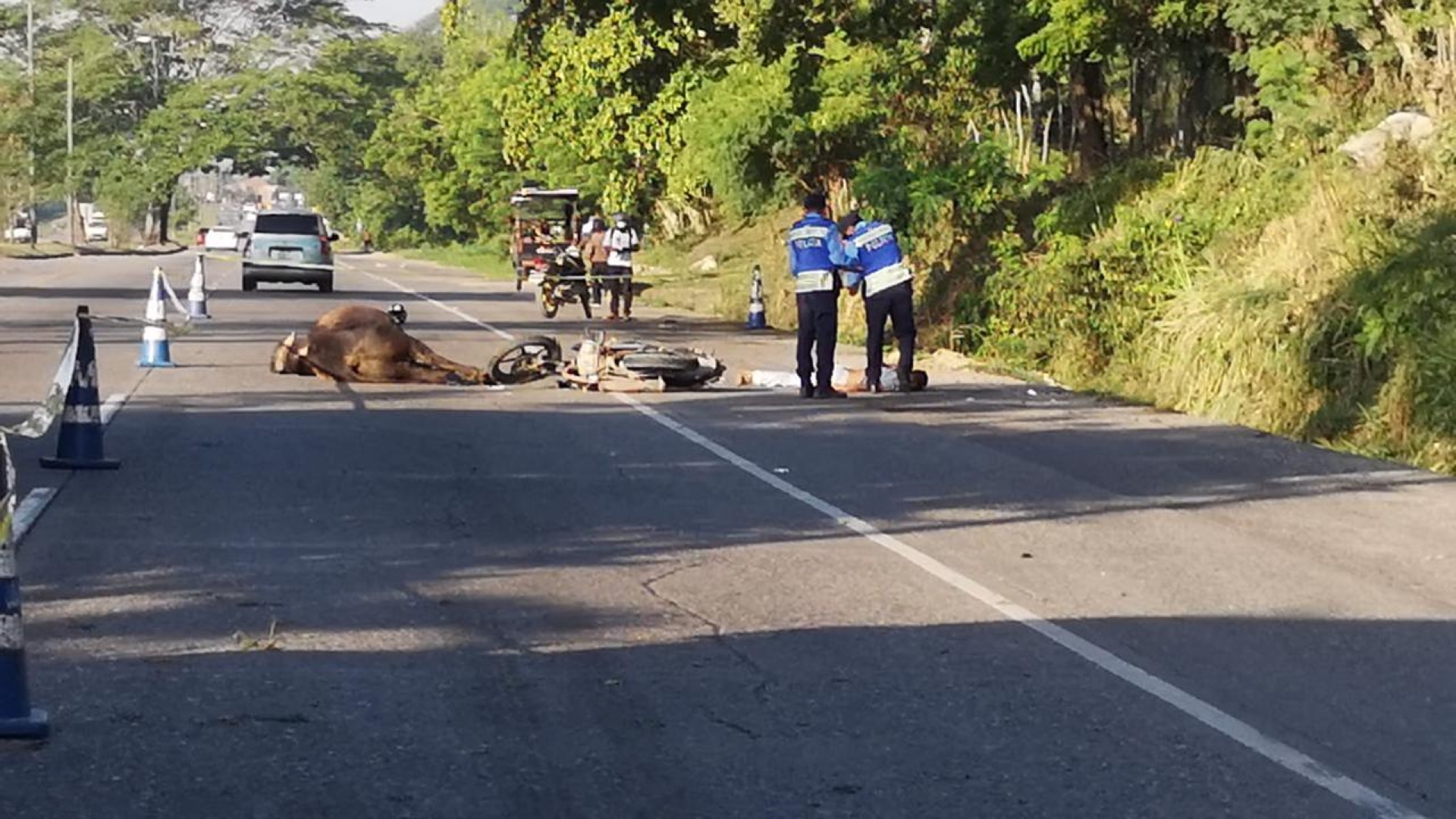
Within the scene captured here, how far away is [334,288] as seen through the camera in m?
50.2

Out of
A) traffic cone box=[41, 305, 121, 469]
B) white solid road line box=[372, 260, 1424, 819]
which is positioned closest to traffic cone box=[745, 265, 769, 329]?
white solid road line box=[372, 260, 1424, 819]

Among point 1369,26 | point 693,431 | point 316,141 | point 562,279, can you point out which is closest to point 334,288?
point 562,279

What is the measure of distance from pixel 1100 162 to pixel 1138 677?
22.5m

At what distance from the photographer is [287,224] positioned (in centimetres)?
4681

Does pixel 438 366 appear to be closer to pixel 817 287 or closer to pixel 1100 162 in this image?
pixel 817 287

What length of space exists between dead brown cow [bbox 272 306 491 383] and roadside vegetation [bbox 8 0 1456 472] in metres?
5.34

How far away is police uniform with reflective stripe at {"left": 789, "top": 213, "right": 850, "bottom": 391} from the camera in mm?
21016

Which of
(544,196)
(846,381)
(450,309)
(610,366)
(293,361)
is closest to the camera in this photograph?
(610,366)

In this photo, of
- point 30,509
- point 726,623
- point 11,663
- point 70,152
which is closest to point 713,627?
point 726,623

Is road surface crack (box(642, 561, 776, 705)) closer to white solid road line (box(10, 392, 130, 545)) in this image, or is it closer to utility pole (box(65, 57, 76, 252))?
white solid road line (box(10, 392, 130, 545))

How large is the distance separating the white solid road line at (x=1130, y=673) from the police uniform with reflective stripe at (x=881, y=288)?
6.55 meters

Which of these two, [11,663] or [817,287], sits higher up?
[817,287]

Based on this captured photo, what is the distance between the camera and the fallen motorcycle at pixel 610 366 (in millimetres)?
21359

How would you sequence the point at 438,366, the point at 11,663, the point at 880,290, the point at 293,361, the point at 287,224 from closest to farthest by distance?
the point at 11,663 → the point at 880,290 → the point at 438,366 → the point at 293,361 → the point at 287,224
